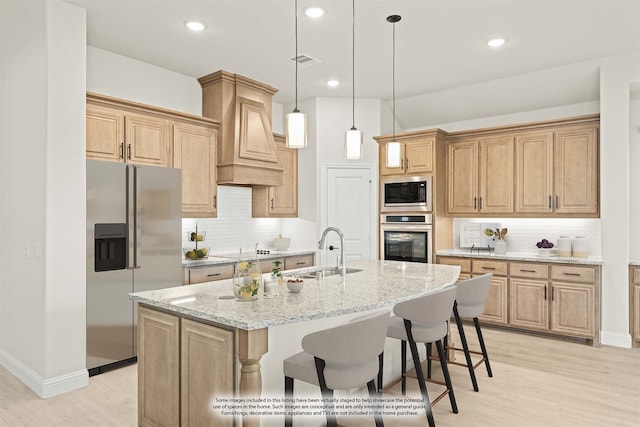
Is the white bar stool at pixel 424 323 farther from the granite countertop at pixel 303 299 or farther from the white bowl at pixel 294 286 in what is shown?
the white bowl at pixel 294 286

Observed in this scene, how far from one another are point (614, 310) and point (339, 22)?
402cm

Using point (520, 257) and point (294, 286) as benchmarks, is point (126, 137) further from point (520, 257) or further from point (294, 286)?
point (520, 257)

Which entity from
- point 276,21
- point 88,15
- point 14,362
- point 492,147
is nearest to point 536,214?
point 492,147

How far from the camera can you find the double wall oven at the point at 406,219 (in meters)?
5.51

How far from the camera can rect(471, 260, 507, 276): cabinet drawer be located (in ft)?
16.3

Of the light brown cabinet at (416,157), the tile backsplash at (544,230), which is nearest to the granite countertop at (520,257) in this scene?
the tile backsplash at (544,230)

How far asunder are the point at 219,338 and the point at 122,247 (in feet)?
6.77

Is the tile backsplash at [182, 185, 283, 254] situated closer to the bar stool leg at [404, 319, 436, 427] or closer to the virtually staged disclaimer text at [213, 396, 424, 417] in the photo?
the virtually staged disclaimer text at [213, 396, 424, 417]

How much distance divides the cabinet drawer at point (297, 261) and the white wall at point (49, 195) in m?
Result: 2.54

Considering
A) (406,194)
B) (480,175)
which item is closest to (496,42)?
(480,175)

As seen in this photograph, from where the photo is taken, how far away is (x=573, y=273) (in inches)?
179

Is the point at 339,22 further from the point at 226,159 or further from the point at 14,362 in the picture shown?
the point at 14,362

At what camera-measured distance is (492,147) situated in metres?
5.38

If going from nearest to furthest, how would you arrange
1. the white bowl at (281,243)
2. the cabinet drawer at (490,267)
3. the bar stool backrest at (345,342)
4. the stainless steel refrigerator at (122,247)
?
1. the bar stool backrest at (345,342)
2. the stainless steel refrigerator at (122,247)
3. the cabinet drawer at (490,267)
4. the white bowl at (281,243)
